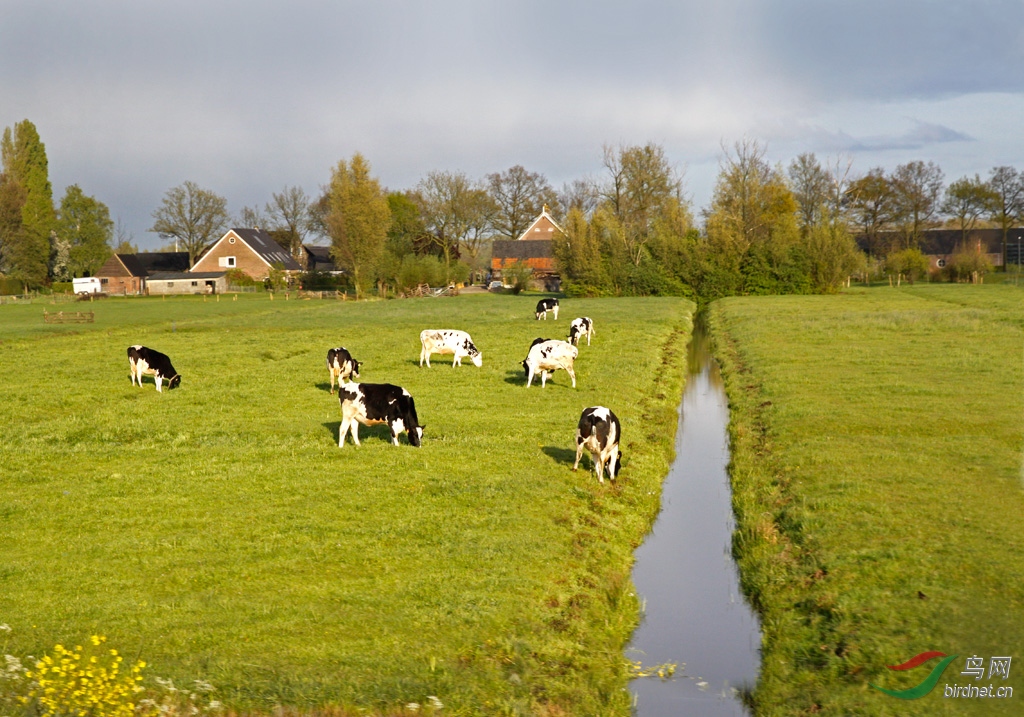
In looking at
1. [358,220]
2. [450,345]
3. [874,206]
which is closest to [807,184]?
[874,206]

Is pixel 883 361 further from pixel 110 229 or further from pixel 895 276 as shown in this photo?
pixel 110 229

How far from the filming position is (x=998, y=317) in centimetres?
4625

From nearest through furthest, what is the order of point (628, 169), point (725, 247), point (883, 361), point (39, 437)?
1. point (39, 437)
2. point (883, 361)
3. point (725, 247)
4. point (628, 169)

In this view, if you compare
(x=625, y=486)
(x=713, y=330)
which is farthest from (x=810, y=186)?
(x=625, y=486)

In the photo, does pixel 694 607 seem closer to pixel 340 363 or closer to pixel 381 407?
pixel 381 407

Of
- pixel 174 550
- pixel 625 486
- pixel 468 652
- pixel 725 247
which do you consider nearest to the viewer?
pixel 468 652

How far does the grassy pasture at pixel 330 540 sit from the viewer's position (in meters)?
9.30

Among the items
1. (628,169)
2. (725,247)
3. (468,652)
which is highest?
(628,169)

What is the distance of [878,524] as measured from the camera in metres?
13.4

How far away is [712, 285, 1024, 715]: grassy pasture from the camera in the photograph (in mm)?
9562

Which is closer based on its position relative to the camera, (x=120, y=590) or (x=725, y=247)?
(x=120, y=590)

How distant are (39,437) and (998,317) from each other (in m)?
43.0

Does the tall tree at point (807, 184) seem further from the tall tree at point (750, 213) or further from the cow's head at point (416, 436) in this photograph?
the cow's head at point (416, 436)

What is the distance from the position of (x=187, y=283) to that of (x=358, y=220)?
34.5 meters
